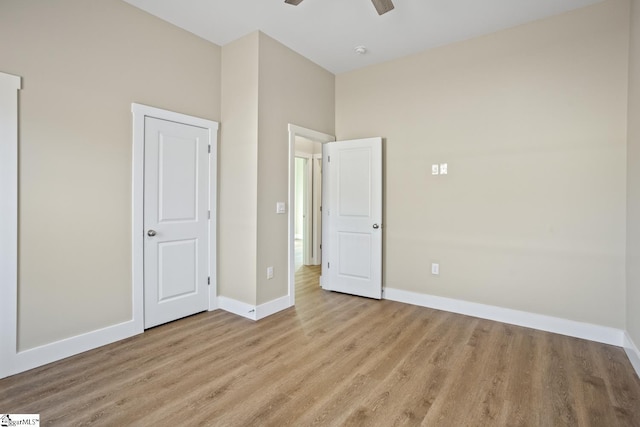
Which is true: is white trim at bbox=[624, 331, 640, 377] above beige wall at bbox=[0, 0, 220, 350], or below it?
below

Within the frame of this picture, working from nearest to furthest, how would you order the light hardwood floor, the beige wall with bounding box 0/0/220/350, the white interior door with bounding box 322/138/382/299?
the light hardwood floor, the beige wall with bounding box 0/0/220/350, the white interior door with bounding box 322/138/382/299

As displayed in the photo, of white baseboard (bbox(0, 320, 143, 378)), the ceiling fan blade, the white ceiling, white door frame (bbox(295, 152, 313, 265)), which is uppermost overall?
the white ceiling

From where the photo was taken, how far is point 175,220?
→ 10.5 feet

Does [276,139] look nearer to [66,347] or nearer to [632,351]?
[66,347]

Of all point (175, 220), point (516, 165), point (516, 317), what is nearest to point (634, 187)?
point (516, 165)

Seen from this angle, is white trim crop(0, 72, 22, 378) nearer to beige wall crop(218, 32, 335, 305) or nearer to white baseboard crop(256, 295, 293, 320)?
beige wall crop(218, 32, 335, 305)

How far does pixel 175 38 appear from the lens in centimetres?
316

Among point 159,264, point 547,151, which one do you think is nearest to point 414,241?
point 547,151

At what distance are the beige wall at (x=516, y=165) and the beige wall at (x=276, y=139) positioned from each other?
3.33 feet

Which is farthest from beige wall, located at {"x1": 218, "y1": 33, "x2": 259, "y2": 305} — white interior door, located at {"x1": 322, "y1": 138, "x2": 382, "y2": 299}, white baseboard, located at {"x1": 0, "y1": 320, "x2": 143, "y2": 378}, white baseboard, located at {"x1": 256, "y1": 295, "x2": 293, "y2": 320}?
white interior door, located at {"x1": 322, "y1": 138, "x2": 382, "y2": 299}

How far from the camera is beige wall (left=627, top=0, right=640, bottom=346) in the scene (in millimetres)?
2375

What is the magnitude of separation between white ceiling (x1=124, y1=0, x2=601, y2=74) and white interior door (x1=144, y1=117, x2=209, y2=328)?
103cm

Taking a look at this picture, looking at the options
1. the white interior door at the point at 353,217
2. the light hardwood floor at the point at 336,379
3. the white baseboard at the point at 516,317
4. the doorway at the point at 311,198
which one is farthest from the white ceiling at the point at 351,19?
the light hardwood floor at the point at 336,379

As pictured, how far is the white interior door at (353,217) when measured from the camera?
3939 mm
